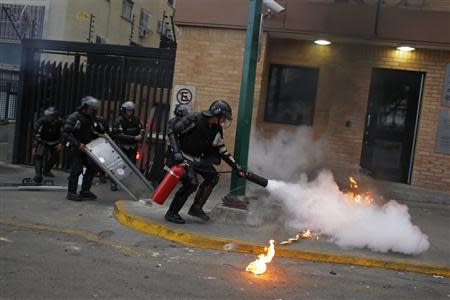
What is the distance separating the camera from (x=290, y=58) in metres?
10.6

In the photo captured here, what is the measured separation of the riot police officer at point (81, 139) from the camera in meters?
8.20

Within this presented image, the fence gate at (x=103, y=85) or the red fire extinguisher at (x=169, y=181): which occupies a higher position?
the fence gate at (x=103, y=85)

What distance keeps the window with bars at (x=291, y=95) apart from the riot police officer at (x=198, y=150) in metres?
3.93

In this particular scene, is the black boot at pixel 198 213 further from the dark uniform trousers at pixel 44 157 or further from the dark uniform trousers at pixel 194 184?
the dark uniform trousers at pixel 44 157

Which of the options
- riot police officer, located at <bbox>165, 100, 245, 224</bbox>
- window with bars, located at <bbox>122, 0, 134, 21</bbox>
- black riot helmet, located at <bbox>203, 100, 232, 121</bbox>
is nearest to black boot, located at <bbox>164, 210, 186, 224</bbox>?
riot police officer, located at <bbox>165, 100, 245, 224</bbox>

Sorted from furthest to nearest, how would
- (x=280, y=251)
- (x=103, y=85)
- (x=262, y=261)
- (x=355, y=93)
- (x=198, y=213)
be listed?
1. (x=103, y=85)
2. (x=355, y=93)
3. (x=198, y=213)
4. (x=280, y=251)
5. (x=262, y=261)

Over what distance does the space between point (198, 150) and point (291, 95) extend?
14.2 feet

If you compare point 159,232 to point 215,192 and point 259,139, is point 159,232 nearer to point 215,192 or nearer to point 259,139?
point 215,192

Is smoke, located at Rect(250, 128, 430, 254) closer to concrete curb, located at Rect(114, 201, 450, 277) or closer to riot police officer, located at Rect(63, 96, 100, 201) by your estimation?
concrete curb, located at Rect(114, 201, 450, 277)

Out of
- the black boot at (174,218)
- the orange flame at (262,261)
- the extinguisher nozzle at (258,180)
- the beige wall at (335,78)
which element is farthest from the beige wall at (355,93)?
the orange flame at (262,261)

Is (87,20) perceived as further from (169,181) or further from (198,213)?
(169,181)

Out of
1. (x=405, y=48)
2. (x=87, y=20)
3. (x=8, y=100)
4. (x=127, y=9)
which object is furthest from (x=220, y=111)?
(x=127, y=9)

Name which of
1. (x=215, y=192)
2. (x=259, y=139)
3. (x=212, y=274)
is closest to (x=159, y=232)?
(x=212, y=274)

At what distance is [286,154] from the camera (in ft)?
33.7
